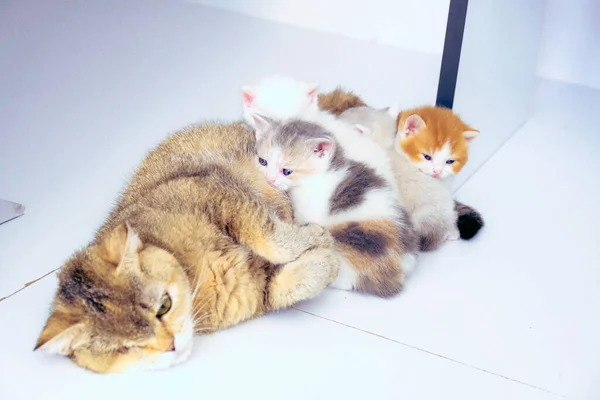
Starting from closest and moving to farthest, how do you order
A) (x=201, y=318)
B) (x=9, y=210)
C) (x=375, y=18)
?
(x=201, y=318), (x=9, y=210), (x=375, y=18)

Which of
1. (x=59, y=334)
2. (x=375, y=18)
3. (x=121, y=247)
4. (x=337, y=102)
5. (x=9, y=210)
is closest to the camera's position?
(x=59, y=334)

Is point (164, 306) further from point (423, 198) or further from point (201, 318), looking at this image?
point (423, 198)

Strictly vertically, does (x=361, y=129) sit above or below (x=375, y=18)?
below

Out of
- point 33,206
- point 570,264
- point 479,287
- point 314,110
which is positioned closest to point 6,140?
point 33,206

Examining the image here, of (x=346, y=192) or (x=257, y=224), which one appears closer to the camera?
(x=257, y=224)

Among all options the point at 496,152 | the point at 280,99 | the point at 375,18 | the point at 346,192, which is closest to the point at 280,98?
the point at 280,99

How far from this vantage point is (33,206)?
5.93ft

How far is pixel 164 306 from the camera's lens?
1171 mm

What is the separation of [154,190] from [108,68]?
1.44 m

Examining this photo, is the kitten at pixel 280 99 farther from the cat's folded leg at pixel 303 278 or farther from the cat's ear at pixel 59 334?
the cat's ear at pixel 59 334

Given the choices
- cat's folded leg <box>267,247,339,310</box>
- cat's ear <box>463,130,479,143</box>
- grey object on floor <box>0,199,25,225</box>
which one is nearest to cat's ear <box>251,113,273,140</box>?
cat's folded leg <box>267,247,339,310</box>

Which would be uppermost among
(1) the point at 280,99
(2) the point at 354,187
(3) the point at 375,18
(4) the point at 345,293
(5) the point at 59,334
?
(3) the point at 375,18

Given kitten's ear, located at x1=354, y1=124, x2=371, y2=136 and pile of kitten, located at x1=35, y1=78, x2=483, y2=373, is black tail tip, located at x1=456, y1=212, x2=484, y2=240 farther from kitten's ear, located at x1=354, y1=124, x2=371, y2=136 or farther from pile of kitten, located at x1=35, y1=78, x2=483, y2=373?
kitten's ear, located at x1=354, y1=124, x2=371, y2=136

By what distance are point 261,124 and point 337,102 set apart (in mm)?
362
